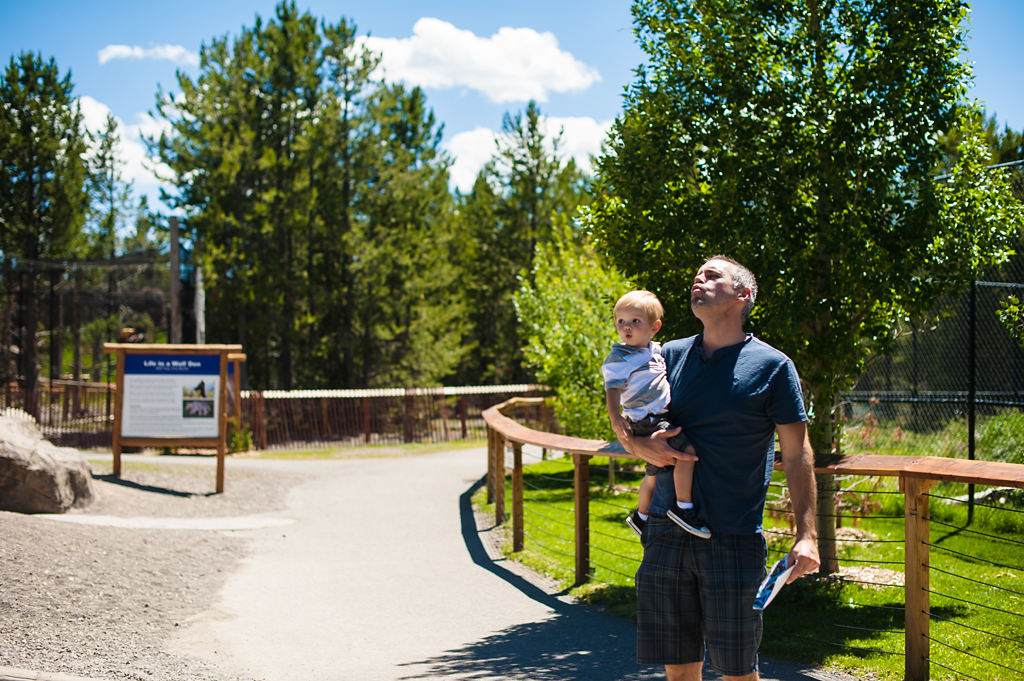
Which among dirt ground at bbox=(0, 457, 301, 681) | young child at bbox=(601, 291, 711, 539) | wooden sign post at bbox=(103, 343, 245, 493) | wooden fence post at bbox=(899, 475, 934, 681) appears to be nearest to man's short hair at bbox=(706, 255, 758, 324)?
young child at bbox=(601, 291, 711, 539)

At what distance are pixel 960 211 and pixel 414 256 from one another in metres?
26.9

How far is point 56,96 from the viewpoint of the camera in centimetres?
2675

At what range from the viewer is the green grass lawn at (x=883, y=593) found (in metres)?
4.41

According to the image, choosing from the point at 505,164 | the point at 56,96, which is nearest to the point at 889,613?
the point at 56,96

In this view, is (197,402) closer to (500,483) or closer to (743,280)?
(500,483)

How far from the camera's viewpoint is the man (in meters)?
2.76

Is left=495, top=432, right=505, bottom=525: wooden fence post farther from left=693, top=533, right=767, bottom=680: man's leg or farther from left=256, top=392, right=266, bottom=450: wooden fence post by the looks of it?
left=256, top=392, right=266, bottom=450: wooden fence post

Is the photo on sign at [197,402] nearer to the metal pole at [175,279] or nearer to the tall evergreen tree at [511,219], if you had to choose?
the metal pole at [175,279]

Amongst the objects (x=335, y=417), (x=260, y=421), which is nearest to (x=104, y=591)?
(x=260, y=421)

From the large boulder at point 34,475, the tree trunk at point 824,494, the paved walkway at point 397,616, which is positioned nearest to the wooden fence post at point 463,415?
the paved walkway at point 397,616

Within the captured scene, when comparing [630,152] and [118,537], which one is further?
[118,537]

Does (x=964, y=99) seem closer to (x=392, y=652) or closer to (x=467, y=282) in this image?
(x=392, y=652)

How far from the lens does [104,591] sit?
19.1ft

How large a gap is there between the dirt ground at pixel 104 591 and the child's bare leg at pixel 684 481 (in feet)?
9.63
